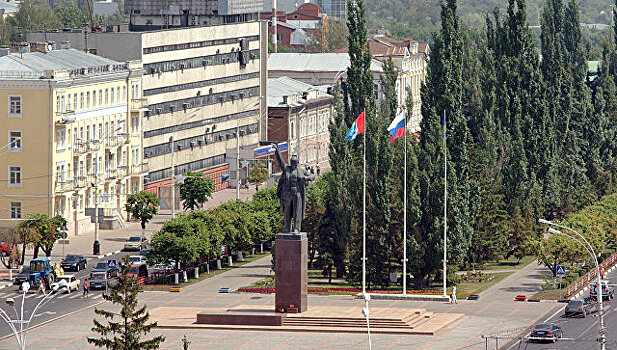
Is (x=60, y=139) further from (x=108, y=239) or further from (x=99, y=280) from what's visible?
(x=99, y=280)

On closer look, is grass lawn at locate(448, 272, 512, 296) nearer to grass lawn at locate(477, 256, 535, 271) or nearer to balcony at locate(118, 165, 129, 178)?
Answer: grass lawn at locate(477, 256, 535, 271)

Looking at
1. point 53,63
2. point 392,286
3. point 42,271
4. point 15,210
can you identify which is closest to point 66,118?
point 53,63

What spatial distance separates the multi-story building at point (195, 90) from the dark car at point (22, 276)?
37071 millimetres

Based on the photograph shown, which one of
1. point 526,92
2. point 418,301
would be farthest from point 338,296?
point 526,92

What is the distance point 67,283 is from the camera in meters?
103

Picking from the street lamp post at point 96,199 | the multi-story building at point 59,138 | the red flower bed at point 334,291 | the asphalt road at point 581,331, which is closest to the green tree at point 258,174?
the street lamp post at point 96,199

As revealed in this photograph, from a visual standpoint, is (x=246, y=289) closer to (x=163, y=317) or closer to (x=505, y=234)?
(x=163, y=317)

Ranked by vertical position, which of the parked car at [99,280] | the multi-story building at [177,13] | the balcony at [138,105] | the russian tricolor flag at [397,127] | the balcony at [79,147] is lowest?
the parked car at [99,280]

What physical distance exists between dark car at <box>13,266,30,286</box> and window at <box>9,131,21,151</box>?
2564cm

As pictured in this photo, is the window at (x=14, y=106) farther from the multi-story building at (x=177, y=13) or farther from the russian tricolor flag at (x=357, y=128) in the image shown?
the multi-story building at (x=177, y=13)

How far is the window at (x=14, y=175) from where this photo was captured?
5138 inches

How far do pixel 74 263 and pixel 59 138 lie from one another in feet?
68.0

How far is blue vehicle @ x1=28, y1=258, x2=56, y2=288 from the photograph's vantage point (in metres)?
104

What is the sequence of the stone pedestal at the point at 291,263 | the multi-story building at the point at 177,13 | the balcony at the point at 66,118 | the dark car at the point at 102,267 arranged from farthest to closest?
the multi-story building at the point at 177,13
the balcony at the point at 66,118
the dark car at the point at 102,267
the stone pedestal at the point at 291,263
